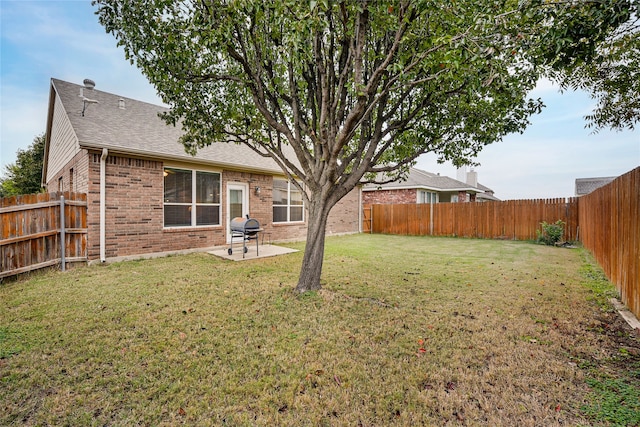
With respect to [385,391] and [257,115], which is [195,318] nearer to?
[385,391]

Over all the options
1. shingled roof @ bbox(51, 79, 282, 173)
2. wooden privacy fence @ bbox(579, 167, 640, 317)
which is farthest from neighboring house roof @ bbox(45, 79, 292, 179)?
wooden privacy fence @ bbox(579, 167, 640, 317)

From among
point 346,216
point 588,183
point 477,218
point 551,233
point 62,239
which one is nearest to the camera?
point 62,239

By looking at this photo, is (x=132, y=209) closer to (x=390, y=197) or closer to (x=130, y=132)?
(x=130, y=132)

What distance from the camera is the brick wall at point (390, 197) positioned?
18484 millimetres

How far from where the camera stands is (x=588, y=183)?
79.8ft

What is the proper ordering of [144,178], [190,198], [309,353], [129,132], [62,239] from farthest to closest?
[190,198], [129,132], [144,178], [62,239], [309,353]

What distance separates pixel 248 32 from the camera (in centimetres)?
445

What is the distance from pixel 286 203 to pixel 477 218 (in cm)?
1007

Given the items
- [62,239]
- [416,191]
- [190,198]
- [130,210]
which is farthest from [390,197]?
[62,239]

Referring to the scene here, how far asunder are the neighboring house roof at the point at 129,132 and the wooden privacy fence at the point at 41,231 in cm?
157

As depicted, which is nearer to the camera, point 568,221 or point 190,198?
point 190,198

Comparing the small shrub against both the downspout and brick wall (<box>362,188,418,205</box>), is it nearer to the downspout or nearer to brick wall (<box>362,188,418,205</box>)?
brick wall (<box>362,188,418,205</box>)

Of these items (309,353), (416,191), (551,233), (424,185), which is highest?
(424,185)

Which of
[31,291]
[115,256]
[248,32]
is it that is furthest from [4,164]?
[248,32]
